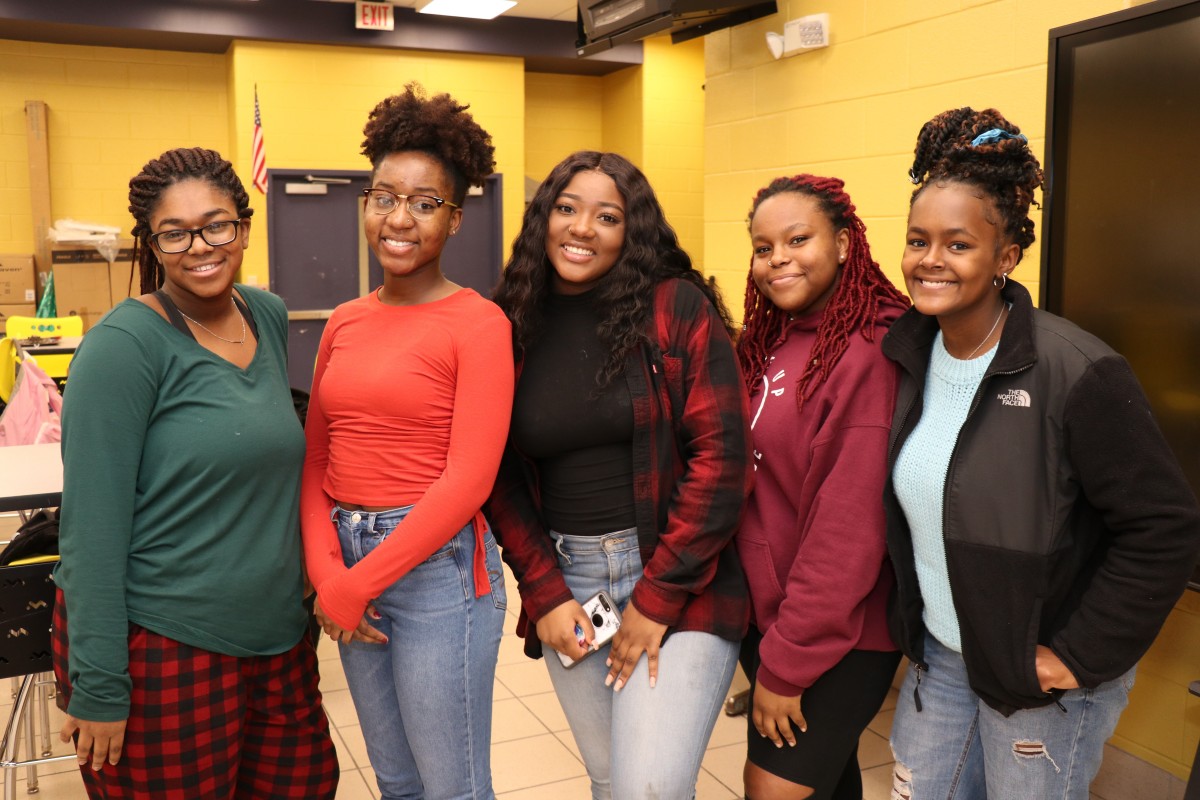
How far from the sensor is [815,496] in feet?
5.19

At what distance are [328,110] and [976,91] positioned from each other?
5.59 meters

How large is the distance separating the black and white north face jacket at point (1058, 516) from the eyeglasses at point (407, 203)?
0.96 m

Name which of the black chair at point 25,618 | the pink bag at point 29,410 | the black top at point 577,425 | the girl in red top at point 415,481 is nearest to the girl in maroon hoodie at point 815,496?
the black top at point 577,425

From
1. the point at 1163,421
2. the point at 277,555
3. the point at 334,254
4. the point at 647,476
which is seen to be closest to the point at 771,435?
the point at 647,476

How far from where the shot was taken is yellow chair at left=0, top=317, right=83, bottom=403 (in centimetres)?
482

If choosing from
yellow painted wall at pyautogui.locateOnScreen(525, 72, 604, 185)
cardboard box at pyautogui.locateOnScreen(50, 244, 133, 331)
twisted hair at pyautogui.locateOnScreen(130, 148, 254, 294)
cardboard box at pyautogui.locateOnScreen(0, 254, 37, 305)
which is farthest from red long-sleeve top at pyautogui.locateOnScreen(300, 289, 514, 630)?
yellow painted wall at pyautogui.locateOnScreen(525, 72, 604, 185)

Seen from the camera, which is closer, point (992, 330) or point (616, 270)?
point (992, 330)

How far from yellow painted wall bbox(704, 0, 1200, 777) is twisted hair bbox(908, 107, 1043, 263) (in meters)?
1.25

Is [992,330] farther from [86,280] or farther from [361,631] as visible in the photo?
[86,280]

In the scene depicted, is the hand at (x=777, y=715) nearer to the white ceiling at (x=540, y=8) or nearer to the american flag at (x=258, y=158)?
the american flag at (x=258, y=158)

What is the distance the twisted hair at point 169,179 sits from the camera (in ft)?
5.45

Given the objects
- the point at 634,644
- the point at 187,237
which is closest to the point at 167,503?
the point at 187,237

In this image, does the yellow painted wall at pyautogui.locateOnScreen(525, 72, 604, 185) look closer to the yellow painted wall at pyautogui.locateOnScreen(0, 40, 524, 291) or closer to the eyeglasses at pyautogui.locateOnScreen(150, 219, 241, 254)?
the yellow painted wall at pyautogui.locateOnScreen(0, 40, 524, 291)

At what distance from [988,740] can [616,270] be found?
0.98 meters
